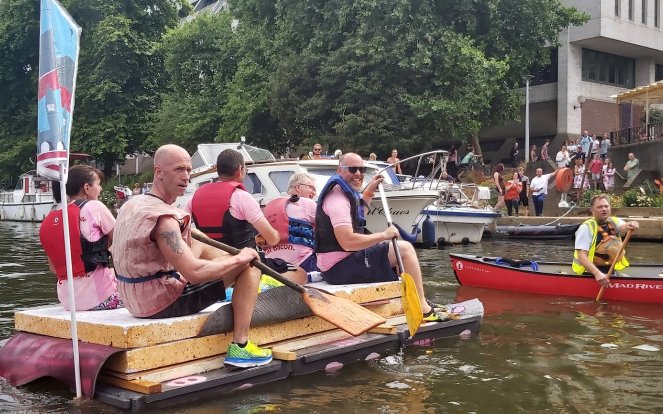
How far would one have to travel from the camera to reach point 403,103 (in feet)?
85.9

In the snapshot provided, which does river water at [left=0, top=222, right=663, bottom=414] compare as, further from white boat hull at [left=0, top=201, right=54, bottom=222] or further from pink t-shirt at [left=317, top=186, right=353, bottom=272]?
white boat hull at [left=0, top=201, right=54, bottom=222]

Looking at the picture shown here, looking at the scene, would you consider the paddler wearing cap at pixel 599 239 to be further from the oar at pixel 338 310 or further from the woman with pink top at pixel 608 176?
the woman with pink top at pixel 608 176

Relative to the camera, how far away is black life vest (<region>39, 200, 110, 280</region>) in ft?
19.8

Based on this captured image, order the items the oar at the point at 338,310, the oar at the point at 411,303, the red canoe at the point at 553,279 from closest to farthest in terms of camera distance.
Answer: the oar at the point at 338,310 < the oar at the point at 411,303 < the red canoe at the point at 553,279

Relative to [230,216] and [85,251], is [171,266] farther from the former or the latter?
[85,251]

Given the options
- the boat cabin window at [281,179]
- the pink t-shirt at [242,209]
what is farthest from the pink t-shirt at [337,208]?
the boat cabin window at [281,179]

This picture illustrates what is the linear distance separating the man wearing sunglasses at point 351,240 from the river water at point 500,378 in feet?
2.85

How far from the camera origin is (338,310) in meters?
6.25

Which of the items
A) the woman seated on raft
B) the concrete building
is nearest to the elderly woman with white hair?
the woman seated on raft

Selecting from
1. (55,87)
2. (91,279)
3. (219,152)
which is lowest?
(91,279)

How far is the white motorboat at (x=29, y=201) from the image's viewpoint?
116ft

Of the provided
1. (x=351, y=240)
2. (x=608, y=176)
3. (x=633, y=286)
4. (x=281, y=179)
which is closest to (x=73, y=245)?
(x=351, y=240)

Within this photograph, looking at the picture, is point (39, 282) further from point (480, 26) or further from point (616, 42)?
point (616, 42)

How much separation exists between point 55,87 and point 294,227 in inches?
120
